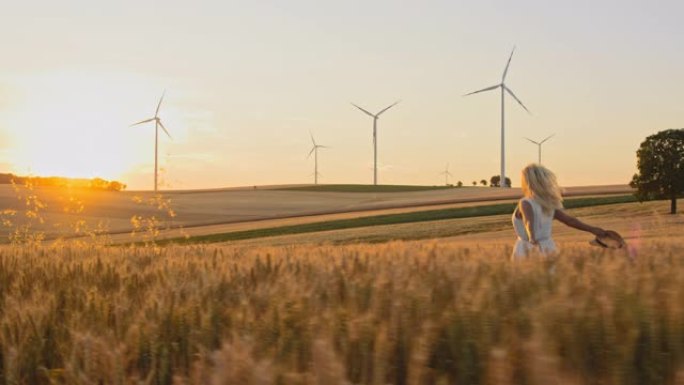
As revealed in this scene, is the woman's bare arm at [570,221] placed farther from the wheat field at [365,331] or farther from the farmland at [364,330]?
the wheat field at [365,331]

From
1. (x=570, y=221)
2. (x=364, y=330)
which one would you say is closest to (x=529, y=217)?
(x=570, y=221)

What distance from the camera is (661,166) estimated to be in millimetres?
52594

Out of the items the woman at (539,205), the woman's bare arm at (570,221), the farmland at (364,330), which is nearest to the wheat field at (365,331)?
the farmland at (364,330)

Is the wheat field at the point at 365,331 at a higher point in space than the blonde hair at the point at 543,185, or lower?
lower

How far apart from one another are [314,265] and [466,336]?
274 cm

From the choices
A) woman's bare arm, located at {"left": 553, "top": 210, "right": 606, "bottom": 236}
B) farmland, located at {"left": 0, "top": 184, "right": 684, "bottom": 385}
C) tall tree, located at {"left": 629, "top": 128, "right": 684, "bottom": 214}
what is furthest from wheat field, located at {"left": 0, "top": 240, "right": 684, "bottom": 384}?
tall tree, located at {"left": 629, "top": 128, "right": 684, "bottom": 214}

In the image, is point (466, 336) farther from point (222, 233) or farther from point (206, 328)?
point (222, 233)

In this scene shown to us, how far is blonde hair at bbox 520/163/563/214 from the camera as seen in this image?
8625mm

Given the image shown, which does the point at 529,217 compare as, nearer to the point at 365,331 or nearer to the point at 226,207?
the point at 365,331

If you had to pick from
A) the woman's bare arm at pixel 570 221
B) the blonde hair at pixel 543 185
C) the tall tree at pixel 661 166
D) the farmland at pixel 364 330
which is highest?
the tall tree at pixel 661 166

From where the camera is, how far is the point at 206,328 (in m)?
2.89

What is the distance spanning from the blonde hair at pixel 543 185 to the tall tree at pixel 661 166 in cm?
4622

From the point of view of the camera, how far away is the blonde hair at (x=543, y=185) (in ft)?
28.3

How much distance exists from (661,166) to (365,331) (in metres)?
53.7
